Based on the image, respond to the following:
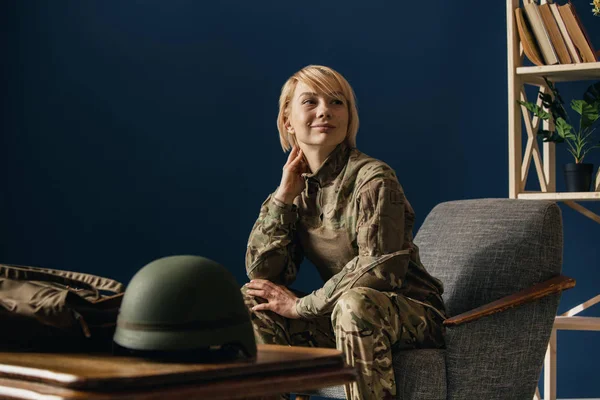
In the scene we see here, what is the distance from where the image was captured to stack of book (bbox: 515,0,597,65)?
11.4ft

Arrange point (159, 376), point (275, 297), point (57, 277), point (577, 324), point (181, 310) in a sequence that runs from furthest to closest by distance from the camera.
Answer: point (577, 324), point (275, 297), point (57, 277), point (181, 310), point (159, 376)

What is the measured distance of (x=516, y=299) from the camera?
95.8 inches

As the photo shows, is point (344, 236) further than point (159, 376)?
Yes

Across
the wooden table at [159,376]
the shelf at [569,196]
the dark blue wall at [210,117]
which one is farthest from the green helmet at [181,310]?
the dark blue wall at [210,117]

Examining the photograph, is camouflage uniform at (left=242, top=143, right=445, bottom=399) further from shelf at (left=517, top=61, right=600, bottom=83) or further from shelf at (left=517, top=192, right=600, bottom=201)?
shelf at (left=517, top=61, right=600, bottom=83)

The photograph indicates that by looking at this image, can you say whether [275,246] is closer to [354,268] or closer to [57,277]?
[354,268]

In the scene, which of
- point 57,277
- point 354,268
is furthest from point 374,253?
point 57,277

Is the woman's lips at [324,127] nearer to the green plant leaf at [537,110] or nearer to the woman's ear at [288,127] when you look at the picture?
the woman's ear at [288,127]

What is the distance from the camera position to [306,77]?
2.67 metres

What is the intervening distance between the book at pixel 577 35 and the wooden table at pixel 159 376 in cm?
241

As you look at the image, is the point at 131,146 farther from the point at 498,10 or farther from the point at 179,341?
the point at 179,341

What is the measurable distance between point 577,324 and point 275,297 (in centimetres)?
143

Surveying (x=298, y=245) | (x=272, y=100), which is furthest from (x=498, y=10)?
(x=298, y=245)

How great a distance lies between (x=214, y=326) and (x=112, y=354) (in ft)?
0.69
